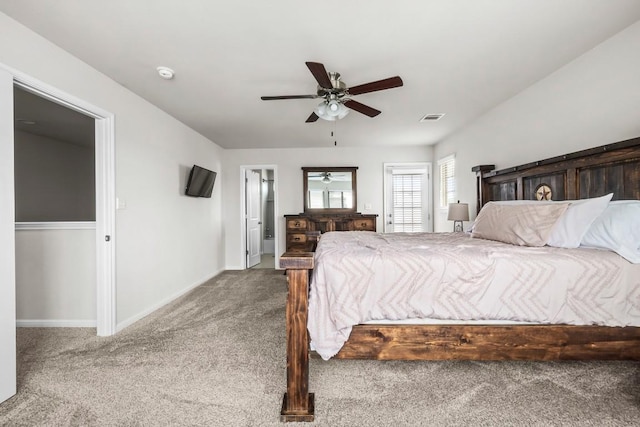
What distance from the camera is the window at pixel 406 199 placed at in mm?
5441

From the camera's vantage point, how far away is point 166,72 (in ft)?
8.07

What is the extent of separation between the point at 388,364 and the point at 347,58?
93.1 inches

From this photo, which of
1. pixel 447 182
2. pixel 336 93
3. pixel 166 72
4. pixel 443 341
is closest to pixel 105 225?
pixel 166 72

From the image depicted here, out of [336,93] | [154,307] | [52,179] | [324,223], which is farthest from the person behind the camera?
[324,223]

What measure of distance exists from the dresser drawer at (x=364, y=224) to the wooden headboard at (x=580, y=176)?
7.27 feet

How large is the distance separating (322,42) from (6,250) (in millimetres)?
2462

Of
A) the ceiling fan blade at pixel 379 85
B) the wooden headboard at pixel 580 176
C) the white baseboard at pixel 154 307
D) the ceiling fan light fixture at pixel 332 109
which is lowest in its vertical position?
the white baseboard at pixel 154 307

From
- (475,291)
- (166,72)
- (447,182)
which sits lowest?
(475,291)

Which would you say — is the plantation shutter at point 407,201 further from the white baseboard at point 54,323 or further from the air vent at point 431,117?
the white baseboard at point 54,323

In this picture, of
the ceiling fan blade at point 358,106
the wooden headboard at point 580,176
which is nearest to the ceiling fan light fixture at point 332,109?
the ceiling fan blade at point 358,106

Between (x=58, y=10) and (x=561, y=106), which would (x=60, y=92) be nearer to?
(x=58, y=10)

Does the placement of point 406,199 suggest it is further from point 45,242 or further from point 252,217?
point 45,242

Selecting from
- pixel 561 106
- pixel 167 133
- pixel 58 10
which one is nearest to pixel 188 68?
pixel 58 10

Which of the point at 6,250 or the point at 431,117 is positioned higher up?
the point at 431,117
